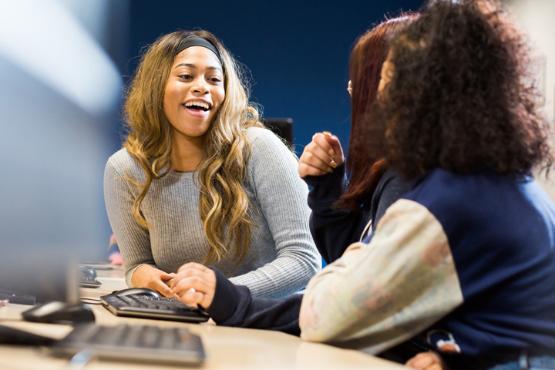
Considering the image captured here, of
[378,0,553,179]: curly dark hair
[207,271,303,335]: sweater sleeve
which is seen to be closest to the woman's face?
[207,271,303,335]: sweater sleeve

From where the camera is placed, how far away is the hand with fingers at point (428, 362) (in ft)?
3.24

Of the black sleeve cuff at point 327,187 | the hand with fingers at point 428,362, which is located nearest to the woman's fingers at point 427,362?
the hand with fingers at point 428,362

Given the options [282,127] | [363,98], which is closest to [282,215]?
[363,98]

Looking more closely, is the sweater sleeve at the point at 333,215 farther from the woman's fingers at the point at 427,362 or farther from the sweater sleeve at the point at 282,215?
the woman's fingers at the point at 427,362

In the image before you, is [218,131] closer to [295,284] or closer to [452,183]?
[295,284]

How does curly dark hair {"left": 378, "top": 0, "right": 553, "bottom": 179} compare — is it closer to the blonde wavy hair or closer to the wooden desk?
the wooden desk

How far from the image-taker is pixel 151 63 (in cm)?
210

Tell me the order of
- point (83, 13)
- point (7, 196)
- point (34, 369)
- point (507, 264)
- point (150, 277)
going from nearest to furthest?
point (7, 196)
point (34, 369)
point (507, 264)
point (150, 277)
point (83, 13)

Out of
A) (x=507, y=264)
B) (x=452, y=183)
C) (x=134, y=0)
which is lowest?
(x=507, y=264)

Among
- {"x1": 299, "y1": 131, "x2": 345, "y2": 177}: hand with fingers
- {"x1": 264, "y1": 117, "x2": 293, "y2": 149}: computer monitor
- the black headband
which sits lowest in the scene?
{"x1": 264, "y1": 117, "x2": 293, "y2": 149}: computer monitor

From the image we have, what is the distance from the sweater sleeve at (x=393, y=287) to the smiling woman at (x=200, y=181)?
0.75 metres

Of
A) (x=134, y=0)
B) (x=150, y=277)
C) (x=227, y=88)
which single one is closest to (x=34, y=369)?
(x=150, y=277)

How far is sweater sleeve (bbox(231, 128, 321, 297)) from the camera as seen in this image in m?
1.77

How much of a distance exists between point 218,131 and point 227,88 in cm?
15
